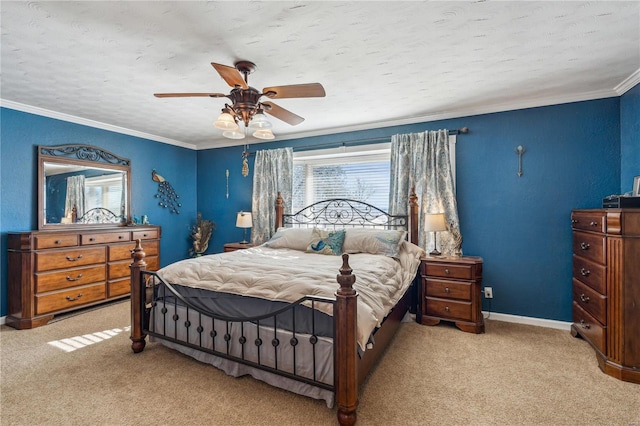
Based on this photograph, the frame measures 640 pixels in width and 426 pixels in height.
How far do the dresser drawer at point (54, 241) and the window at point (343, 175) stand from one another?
282 centimetres

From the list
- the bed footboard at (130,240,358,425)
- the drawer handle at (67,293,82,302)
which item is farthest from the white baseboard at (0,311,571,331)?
the bed footboard at (130,240,358,425)

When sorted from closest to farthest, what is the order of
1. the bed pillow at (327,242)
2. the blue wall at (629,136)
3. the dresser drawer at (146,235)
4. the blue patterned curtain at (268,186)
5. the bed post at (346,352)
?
the bed post at (346,352)
the blue wall at (629,136)
the bed pillow at (327,242)
the dresser drawer at (146,235)
the blue patterned curtain at (268,186)

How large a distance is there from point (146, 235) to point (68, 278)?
3.55ft

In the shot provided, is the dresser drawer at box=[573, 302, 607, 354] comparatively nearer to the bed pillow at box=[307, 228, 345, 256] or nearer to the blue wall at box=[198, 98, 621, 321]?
the blue wall at box=[198, 98, 621, 321]

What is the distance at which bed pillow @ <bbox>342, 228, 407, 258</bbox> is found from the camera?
134 inches

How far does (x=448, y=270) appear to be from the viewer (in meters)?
3.26

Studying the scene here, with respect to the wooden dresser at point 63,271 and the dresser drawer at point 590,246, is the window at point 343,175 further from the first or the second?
the wooden dresser at point 63,271

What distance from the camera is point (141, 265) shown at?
272 cm

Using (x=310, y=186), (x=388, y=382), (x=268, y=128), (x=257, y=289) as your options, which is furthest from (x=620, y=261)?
(x=310, y=186)

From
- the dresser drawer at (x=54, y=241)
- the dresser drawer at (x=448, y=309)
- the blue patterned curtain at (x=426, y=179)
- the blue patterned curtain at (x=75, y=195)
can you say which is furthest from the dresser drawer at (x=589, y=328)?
the blue patterned curtain at (x=75, y=195)

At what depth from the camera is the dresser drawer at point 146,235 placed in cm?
438

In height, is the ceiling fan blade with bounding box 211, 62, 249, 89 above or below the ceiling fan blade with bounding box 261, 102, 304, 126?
above

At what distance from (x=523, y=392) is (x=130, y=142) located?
5530mm

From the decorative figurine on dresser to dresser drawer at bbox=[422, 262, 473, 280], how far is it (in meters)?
3.88
